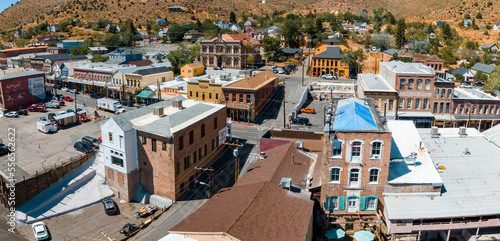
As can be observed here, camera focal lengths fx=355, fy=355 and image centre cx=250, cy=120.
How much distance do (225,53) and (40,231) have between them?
65958mm

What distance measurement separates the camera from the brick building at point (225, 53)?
295 feet

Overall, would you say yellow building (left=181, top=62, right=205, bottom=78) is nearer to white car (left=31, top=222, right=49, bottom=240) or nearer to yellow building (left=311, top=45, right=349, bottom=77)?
yellow building (left=311, top=45, right=349, bottom=77)

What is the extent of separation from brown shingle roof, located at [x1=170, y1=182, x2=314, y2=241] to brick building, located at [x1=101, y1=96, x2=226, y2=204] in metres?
9.07

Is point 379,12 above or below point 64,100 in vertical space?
above

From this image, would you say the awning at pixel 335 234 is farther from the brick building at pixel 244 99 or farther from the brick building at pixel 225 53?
the brick building at pixel 225 53

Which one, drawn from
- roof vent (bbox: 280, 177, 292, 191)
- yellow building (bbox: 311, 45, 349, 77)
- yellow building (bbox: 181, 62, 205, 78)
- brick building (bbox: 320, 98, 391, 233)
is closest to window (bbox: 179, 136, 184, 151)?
roof vent (bbox: 280, 177, 292, 191)

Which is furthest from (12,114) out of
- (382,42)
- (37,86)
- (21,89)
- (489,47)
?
(489,47)

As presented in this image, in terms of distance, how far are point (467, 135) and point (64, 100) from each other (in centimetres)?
7302

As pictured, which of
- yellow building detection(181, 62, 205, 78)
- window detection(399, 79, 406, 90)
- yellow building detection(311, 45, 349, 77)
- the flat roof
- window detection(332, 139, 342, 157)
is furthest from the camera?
yellow building detection(311, 45, 349, 77)

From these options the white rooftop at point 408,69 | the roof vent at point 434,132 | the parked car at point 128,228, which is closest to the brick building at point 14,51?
the parked car at point 128,228

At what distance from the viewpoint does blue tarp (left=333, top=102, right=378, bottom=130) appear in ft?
95.5

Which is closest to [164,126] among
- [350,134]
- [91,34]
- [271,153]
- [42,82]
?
[271,153]

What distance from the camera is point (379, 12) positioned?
158m

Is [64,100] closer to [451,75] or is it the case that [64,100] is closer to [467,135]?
[467,135]
